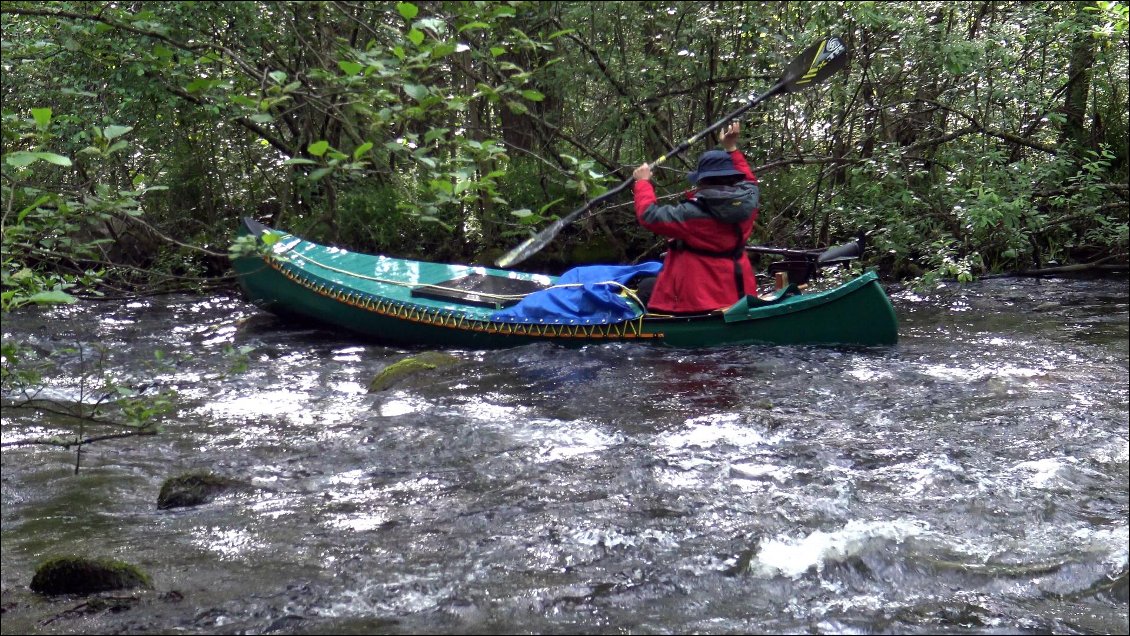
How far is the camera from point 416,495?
4562mm

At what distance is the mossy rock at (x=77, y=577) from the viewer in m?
3.37

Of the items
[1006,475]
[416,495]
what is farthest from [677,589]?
[1006,475]

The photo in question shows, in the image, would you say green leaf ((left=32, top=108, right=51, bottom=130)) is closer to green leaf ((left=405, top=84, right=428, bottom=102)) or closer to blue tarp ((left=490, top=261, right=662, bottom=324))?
green leaf ((left=405, top=84, right=428, bottom=102))

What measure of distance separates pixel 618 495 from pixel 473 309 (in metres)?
3.54

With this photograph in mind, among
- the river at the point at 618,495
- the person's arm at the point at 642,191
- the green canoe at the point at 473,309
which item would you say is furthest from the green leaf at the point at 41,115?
the person's arm at the point at 642,191

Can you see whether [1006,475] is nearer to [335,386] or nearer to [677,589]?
[677,589]

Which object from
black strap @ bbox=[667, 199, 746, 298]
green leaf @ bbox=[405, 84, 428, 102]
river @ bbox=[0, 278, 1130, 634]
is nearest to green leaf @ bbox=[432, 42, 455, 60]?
green leaf @ bbox=[405, 84, 428, 102]

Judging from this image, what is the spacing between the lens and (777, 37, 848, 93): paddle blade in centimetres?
726

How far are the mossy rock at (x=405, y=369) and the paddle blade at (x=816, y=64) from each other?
3292mm

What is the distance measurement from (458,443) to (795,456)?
1.73 meters

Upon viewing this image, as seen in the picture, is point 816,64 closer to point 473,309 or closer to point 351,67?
point 473,309

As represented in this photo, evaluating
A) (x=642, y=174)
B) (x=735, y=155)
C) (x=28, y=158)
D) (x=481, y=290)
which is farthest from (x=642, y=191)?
(x=28, y=158)

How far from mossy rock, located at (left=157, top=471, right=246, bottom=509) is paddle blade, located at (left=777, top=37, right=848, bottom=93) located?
5038mm

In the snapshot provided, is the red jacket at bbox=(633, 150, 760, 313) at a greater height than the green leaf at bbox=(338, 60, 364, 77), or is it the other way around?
the green leaf at bbox=(338, 60, 364, 77)
